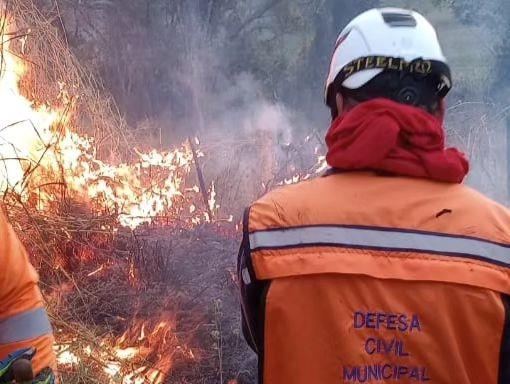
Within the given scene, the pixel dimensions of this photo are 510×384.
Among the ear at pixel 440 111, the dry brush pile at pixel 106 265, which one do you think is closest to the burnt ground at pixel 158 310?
the dry brush pile at pixel 106 265

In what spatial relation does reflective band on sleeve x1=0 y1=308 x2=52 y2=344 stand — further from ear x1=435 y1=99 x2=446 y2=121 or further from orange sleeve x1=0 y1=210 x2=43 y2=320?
ear x1=435 y1=99 x2=446 y2=121

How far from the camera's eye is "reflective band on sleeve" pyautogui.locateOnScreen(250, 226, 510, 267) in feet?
4.88

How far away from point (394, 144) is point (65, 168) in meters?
4.82

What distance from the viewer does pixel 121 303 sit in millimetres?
4961

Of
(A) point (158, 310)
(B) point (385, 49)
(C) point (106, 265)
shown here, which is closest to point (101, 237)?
(C) point (106, 265)

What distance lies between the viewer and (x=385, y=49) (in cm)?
165

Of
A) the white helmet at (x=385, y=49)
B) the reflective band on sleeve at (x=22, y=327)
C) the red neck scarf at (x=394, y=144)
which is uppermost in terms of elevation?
the white helmet at (x=385, y=49)

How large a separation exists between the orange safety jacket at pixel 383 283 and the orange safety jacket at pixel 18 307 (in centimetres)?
84

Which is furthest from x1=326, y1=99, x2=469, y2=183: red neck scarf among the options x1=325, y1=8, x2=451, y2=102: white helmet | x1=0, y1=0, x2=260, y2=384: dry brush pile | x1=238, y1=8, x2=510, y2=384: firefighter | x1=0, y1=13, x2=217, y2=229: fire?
x1=0, y1=13, x2=217, y2=229: fire

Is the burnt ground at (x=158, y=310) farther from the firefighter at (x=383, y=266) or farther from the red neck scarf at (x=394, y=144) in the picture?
the red neck scarf at (x=394, y=144)

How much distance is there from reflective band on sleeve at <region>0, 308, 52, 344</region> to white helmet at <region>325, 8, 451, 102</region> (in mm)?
1171

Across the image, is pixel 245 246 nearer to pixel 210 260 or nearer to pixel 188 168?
pixel 210 260

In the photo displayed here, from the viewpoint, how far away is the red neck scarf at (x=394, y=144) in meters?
1.53

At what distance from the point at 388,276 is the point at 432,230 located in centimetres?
15
